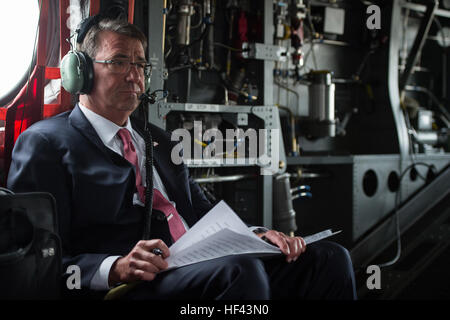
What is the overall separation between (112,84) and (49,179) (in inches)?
17.2

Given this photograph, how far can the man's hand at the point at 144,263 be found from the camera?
3.59 feet

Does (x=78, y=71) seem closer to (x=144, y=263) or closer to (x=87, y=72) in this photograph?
(x=87, y=72)

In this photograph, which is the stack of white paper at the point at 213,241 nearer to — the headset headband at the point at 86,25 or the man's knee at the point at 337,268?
the man's knee at the point at 337,268

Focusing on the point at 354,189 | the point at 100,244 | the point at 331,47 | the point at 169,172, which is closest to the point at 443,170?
the point at 354,189

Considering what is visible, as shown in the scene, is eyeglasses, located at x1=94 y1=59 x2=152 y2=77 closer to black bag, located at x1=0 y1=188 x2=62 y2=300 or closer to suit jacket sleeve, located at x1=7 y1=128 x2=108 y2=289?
suit jacket sleeve, located at x1=7 y1=128 x2=108 y2=289

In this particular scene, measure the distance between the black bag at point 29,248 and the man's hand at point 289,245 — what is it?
587 millimetres

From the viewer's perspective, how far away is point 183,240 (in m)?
1.13

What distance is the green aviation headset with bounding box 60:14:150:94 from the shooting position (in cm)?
146

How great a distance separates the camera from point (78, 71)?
146 cm

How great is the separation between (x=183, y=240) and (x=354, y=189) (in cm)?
270

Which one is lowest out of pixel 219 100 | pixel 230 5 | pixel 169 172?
pixel 169 172

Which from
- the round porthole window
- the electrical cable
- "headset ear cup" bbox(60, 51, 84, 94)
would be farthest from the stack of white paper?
the round porthole window
